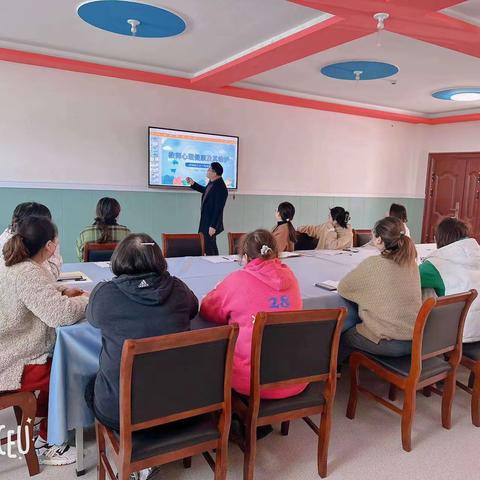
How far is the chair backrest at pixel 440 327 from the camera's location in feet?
6.47

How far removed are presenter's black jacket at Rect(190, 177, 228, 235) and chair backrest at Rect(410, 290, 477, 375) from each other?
10.5 ft

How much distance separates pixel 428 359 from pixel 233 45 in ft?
10.7

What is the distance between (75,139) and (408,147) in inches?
218

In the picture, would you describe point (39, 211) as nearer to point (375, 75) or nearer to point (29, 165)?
point (29, 165)

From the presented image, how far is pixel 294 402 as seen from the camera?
1777 millimetres

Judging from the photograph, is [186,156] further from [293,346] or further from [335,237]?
[293,346]

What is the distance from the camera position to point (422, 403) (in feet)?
8.54

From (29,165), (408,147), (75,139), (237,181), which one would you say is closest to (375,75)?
(237,181)

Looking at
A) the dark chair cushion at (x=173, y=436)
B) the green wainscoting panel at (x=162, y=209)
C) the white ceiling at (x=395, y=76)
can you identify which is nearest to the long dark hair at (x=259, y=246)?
the dark chair cushion at (x=173, y=436)

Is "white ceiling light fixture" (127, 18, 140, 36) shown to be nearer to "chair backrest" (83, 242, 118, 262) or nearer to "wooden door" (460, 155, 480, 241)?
"chair backrest" (83, 242, 118, 262)

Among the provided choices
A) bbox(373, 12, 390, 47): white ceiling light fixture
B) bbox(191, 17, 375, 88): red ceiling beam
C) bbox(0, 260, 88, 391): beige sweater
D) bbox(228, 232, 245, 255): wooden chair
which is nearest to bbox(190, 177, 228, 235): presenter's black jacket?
bbox(228, 232, 245, 255): wooden chair

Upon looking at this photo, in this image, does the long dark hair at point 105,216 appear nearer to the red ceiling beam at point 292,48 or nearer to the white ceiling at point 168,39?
the white ceiling at point 168,39

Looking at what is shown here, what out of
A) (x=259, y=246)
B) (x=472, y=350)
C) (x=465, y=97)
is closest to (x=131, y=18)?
(x=259, y=246)

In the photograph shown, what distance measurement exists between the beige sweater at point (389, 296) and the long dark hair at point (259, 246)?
58cm
